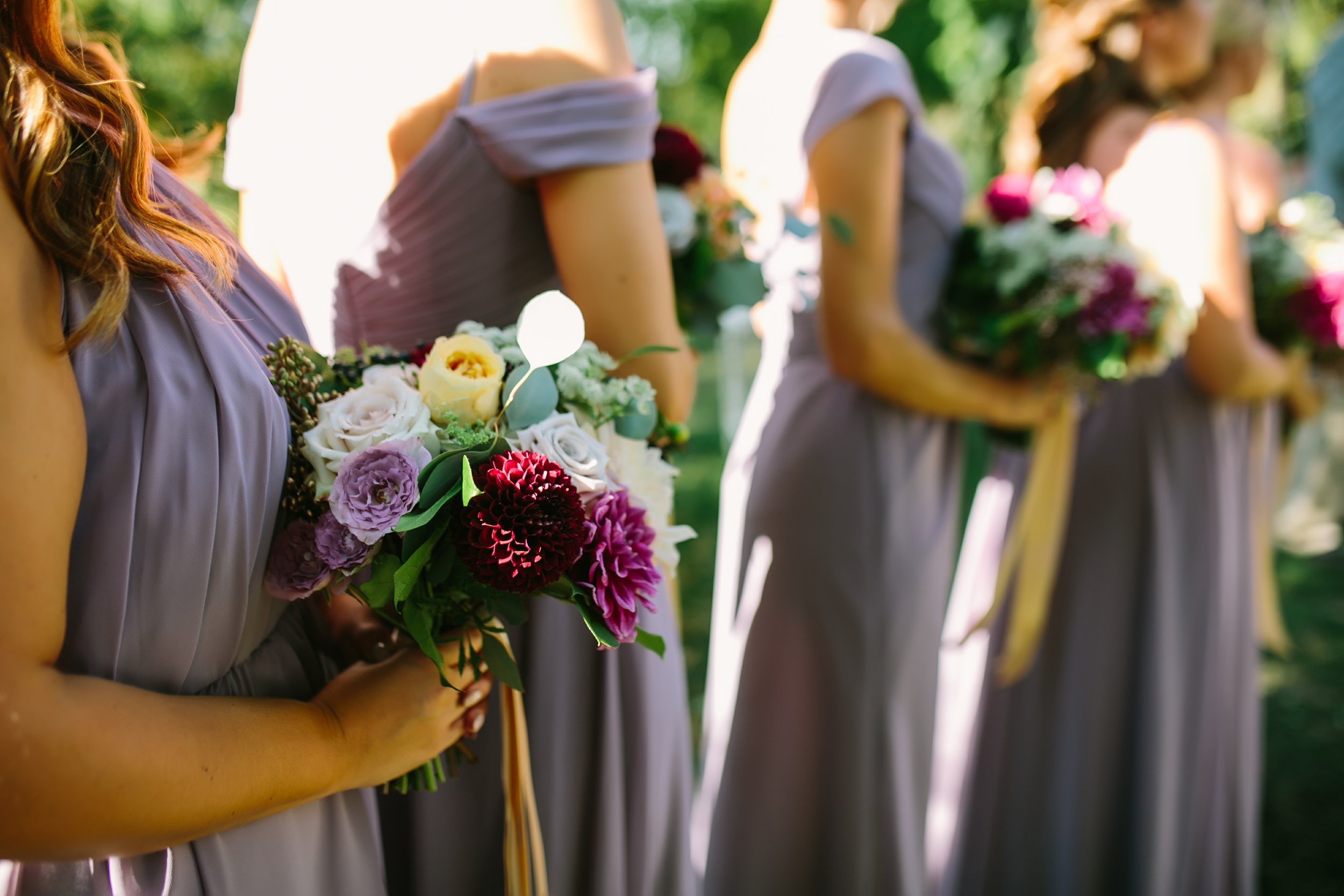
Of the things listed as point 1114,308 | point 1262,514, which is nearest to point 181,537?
point 1114,308

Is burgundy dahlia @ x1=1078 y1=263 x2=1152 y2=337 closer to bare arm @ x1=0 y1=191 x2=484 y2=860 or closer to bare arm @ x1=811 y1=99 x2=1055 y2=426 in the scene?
bare arm @ x1=811 y1=99 x2=1055 y2=426

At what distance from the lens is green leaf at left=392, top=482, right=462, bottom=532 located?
3.80 feet

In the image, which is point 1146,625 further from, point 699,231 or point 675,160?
point 675,160

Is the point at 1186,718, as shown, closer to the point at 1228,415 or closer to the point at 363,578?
the point at 1228,415

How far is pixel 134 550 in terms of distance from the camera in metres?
1.14

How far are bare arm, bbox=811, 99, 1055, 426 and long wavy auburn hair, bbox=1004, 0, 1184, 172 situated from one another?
120 cm

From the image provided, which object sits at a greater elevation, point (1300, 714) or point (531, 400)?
point (531, 400)

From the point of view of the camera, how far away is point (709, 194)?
238 cm

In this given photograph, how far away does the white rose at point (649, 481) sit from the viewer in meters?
1.41

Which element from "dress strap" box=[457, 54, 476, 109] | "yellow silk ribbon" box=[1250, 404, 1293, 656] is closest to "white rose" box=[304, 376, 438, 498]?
"dress strap" box=[457, 54, 476, 109]

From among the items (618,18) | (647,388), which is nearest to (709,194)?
(618,18)

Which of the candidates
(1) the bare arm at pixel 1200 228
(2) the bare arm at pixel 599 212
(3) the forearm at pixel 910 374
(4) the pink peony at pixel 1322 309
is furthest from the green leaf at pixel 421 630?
(4) the pink peony at pixel 1322 309

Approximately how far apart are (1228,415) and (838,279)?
1.61 m

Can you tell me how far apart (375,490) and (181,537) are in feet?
0.73
